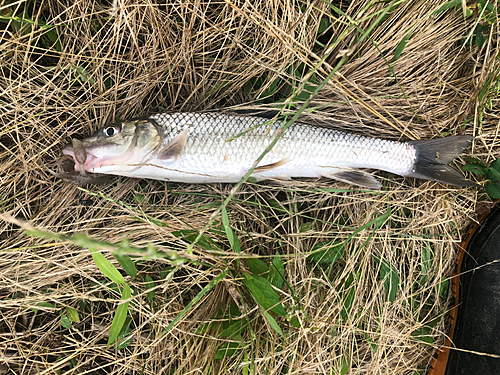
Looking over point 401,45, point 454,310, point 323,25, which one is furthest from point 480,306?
point 323,25

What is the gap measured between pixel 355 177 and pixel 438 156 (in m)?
0.63

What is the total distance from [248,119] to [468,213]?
1.88 meters

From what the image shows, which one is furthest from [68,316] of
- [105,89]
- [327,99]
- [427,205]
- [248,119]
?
[427,205]

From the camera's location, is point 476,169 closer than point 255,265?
No

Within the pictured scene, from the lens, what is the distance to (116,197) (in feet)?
8.09

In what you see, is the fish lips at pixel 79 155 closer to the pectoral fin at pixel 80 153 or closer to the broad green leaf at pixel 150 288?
the pectoral fin at pixel 80 153

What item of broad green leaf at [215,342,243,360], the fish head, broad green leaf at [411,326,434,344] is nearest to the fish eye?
the fish head

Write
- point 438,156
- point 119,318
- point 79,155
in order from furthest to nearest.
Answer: point 438,156 < point 79,155 < point 119,318

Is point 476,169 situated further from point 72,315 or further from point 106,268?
point 72,315

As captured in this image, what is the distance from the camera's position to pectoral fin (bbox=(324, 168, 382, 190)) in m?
2.41

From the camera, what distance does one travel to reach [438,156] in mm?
2418

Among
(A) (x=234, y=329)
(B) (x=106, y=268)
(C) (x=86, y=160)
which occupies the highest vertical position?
(C) (x=86, y=160)

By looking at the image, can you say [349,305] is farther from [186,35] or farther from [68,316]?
[186,35]

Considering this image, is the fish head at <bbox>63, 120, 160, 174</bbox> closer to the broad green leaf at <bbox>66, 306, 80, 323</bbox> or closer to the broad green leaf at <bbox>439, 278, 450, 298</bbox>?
the broad green leaf at <bbox>66, 306, 80, 323</bbox>
